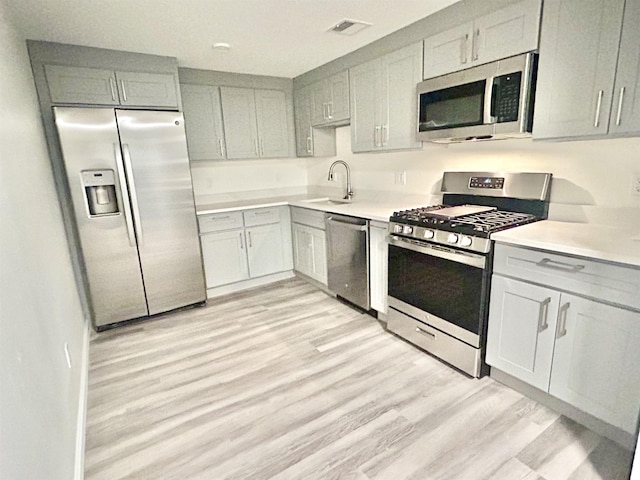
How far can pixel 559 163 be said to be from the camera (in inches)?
85.4

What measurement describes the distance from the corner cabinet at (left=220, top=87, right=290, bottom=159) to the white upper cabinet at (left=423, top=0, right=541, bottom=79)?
199cm

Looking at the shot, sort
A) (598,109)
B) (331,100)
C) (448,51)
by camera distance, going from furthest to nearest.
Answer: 1. (331,100)
2. (448,51)
3. (598,109)

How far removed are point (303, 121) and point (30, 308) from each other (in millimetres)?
3232

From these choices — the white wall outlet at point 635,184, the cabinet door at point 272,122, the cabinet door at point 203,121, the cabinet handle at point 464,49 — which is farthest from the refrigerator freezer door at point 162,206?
the white wall outlet at point 635,184

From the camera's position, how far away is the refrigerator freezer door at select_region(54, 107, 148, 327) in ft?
8.88

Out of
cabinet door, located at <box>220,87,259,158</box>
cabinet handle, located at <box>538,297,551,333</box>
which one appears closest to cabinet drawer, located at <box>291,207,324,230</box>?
cabinet door, located at <box>220,87,259,158</box>

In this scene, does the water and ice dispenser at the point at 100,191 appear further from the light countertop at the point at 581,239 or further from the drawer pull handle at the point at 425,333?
the light countertop at the point at 581,239

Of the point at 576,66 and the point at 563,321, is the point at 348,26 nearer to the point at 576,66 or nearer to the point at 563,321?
the point at 576,66

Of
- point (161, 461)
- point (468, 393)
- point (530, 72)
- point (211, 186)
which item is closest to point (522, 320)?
point (468, 393)

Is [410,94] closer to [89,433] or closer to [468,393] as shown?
[468,393]

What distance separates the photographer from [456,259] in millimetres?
2143

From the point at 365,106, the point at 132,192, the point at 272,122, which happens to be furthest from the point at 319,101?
the point at 132,192

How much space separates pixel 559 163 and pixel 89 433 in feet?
10.2

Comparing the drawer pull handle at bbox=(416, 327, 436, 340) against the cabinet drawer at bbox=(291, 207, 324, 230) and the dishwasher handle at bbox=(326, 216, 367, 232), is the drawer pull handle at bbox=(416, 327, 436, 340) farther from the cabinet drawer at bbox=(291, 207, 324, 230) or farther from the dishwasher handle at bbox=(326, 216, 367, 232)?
the cabinet drawer at bbox=(291, 207, 324, 230)
